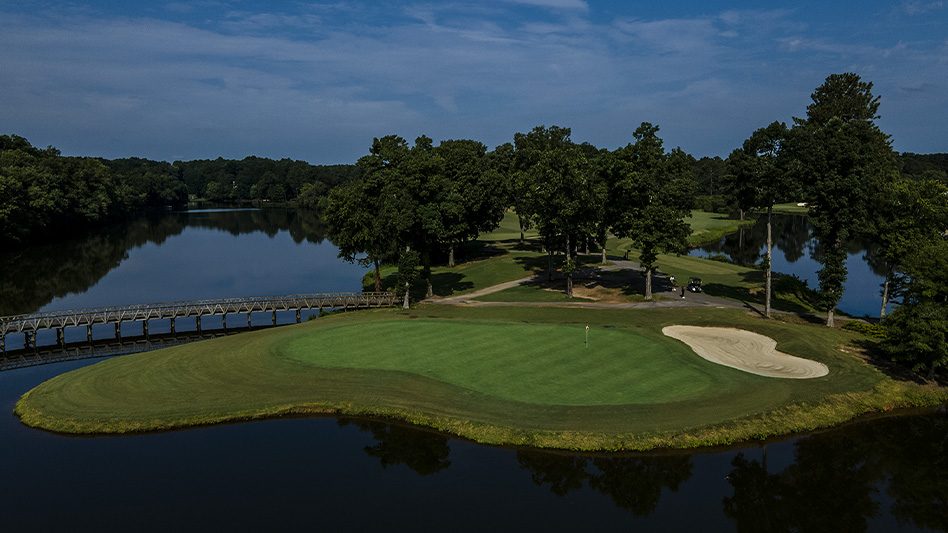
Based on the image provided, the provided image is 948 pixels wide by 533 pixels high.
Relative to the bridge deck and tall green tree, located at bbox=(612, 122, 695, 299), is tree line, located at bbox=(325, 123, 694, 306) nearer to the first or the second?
tall green tree, located at bbox=(612, 122, 695, 299)

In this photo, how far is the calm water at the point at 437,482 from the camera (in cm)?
2420

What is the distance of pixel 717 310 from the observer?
55781mm

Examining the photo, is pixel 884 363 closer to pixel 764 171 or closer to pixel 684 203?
pixel 764 171

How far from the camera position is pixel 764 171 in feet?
168

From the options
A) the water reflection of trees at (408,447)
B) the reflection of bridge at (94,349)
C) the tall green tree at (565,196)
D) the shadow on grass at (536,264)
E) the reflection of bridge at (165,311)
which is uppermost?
the tall green tree at (565,196)

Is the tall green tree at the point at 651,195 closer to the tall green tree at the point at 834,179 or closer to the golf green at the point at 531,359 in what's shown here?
the tall green tree at the point at 834,179

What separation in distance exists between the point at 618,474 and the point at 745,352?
2067 cm

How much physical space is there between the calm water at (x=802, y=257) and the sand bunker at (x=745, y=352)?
23.2 meters

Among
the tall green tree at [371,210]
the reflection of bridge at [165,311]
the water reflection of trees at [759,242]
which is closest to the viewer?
the reflection of bridge at [165,311]

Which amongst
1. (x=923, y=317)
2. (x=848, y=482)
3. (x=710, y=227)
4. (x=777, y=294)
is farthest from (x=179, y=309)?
(x=710, y=227)

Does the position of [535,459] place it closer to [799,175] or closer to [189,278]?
[799,175]

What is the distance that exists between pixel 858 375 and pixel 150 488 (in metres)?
42.5

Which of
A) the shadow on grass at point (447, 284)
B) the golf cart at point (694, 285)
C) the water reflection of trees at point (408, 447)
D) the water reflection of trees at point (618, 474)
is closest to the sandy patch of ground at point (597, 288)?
the golf cart at point (694, 285)

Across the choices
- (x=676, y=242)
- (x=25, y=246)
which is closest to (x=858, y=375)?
(x=676, y=242)
